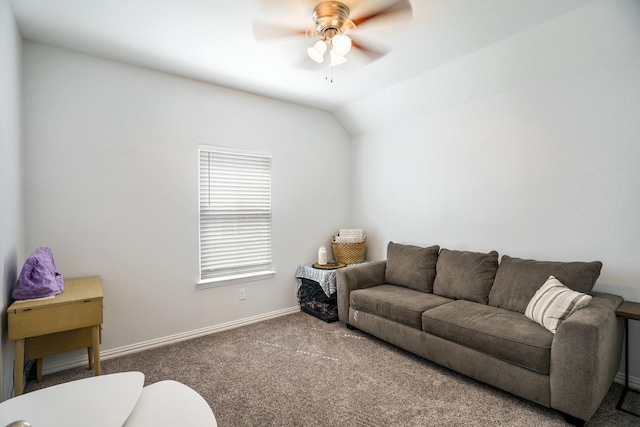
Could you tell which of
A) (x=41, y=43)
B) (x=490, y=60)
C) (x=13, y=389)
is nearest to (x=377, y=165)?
(x=490, y=60)

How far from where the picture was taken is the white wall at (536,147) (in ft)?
7.69

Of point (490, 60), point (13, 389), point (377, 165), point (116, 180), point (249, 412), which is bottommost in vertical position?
point (249, 412)

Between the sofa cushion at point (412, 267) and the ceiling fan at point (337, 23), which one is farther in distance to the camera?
the sofa cushion at point (412, 267)

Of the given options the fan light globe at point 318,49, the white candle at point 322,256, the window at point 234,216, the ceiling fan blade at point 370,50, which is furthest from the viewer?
the white candle at point 322,256

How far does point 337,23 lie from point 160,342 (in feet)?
10.4

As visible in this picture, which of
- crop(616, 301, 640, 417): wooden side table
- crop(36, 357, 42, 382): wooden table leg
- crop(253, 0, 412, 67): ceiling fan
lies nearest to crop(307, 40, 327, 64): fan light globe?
crop(253, 0, 412, 67): ceiling fan

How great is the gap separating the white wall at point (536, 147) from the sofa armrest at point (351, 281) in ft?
2.28

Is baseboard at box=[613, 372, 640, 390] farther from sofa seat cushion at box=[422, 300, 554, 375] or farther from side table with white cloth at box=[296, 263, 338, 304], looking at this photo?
side table with white cloth at box=[296, 263, 338, 304]

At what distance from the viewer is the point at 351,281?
3430mm

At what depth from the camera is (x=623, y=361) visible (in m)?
2.35

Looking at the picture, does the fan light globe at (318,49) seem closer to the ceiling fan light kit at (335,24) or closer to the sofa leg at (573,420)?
the ceiling fan light kit at (335,24)

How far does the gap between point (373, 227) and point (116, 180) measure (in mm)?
3018

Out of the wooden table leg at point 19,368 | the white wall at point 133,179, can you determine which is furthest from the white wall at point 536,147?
the wooden table leg at point 19,368

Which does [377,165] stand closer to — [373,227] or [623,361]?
[373,227]
